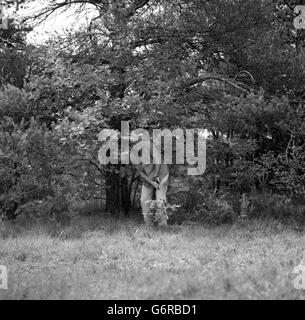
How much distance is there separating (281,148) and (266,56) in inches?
90.3

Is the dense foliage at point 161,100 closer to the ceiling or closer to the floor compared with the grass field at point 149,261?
closer to the ceiling

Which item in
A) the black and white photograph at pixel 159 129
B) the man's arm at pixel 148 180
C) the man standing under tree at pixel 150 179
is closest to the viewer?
the black and white photograph at pixel 159 129

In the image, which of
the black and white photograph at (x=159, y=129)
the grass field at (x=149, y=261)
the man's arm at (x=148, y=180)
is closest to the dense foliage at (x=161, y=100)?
the black and white photograph at (x=159, y=129)

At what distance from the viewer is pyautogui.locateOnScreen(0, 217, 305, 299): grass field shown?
6039 mm

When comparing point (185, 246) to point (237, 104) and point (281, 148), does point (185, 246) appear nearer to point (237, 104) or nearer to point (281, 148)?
point (237, 104)

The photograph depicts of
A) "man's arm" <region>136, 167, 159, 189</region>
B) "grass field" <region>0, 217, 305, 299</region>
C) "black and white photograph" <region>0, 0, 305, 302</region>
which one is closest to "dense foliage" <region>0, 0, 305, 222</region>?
"black and white photograph" <region>0, 0, 305, 302</region>

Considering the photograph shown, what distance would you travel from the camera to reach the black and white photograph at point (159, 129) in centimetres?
1074

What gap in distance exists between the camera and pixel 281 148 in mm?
12289

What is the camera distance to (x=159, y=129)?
11.5m

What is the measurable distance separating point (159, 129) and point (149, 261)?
4.19 metres

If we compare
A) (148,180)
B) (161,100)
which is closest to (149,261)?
(148,180)

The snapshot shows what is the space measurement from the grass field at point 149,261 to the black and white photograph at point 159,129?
0.09 meters

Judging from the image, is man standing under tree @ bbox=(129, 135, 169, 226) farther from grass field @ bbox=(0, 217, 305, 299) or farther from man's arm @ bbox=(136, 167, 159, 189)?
grass field @ bbox=(0, 217, 305, 299)

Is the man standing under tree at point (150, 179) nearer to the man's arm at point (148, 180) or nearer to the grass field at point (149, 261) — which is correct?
the man's arm at point (148, 180)
